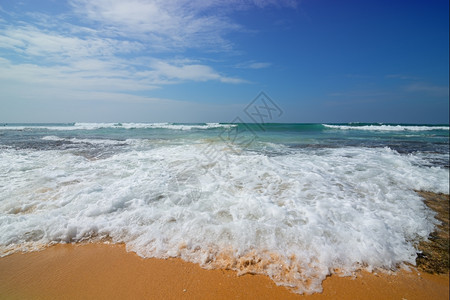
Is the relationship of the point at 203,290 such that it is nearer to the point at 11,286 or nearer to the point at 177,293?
the point at 177,293

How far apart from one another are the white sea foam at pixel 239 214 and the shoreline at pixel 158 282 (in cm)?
13

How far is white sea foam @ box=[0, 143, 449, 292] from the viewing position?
2.34 m

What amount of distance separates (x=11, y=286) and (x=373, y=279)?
348 centimetres

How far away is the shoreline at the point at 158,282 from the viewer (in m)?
1.91

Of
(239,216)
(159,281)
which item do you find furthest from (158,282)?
(239,216)

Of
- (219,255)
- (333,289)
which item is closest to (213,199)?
(219,255)

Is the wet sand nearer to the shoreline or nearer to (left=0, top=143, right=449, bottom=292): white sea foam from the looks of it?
the shoreline

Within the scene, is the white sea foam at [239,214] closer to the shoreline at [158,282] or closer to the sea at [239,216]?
the sea at [239,216]

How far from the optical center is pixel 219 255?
91.9 inches

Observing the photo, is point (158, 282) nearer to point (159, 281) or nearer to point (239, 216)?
point (159, 281)

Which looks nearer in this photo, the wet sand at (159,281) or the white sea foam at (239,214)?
the wet sand at (159,281)

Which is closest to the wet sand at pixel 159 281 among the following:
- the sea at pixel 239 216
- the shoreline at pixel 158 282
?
the shoreline at pixel 158 282

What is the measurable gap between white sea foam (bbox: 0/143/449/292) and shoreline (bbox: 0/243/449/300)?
126 mm

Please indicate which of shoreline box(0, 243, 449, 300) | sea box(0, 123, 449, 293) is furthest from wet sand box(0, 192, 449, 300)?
sea box(0, 123, 449, 293)
